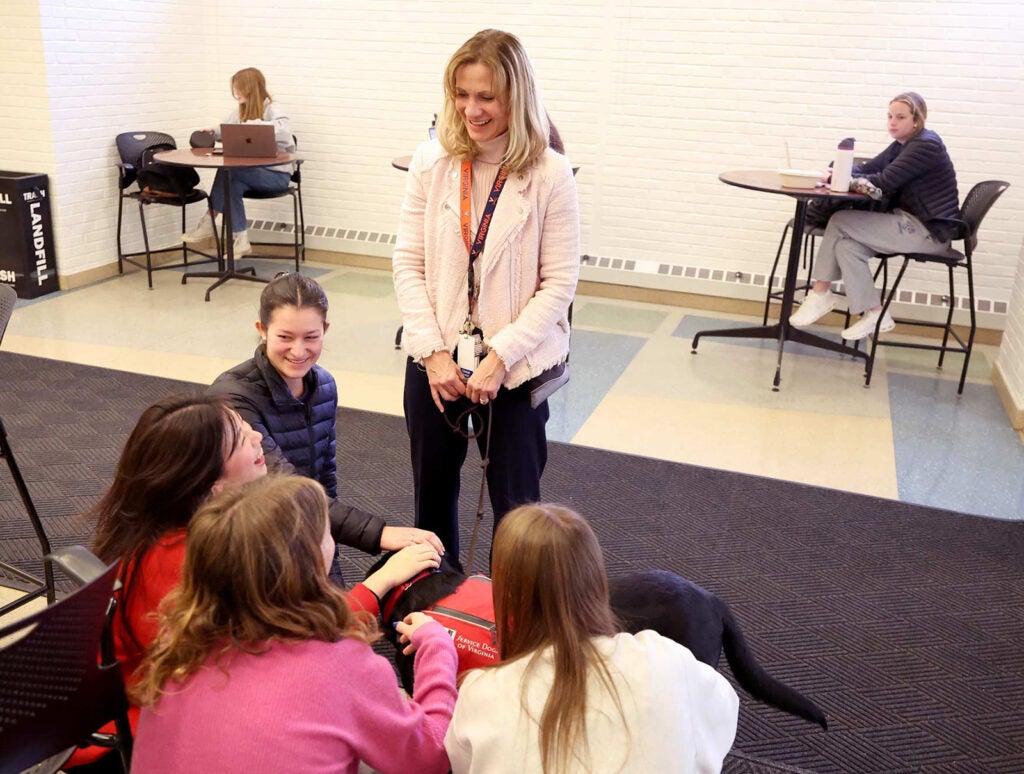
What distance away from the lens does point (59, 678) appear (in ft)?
4.34

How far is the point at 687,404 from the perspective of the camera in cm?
443

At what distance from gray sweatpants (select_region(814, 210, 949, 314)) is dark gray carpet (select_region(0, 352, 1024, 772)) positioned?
1692mm

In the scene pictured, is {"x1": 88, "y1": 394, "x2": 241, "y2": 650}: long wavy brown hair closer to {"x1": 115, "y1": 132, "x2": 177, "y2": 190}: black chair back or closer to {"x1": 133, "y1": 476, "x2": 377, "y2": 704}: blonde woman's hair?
{"x1": 133, "y1": 476, "x2": 377, "y2": 704}: blonde woman's hair

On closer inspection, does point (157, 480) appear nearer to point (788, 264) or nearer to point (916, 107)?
point (788, 264)

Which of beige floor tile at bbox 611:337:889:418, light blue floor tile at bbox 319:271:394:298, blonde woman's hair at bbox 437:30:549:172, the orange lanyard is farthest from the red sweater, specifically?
light blue floor tile at bbox 319:271:394:298

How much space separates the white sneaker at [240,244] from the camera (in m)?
6.22

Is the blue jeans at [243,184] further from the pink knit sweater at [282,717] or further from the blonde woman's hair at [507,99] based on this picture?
the pink knit sweater at [282,717]

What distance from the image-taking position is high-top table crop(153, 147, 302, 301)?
5449 mm

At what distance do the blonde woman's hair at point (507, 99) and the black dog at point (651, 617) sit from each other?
957mm

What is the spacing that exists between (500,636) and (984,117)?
4878 millimetres

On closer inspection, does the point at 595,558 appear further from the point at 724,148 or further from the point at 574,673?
the point at 724,148

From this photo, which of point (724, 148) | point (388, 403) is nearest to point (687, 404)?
point (388, 403)

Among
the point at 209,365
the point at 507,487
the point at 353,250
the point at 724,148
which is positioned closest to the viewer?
the point at 507,487

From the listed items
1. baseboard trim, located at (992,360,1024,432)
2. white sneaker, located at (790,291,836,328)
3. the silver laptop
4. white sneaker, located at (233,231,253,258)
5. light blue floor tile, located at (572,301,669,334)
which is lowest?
light blue floor tile, located at (572,301,669,334)
